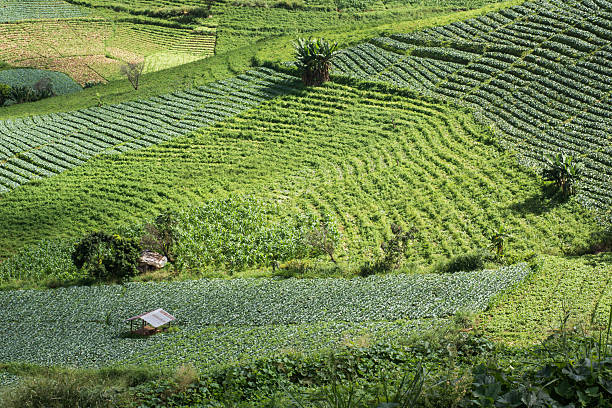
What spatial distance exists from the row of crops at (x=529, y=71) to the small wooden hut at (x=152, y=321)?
2536cm

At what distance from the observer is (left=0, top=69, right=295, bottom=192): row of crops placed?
164ft

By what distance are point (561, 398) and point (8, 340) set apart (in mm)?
24373

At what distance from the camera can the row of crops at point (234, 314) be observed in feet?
66.1

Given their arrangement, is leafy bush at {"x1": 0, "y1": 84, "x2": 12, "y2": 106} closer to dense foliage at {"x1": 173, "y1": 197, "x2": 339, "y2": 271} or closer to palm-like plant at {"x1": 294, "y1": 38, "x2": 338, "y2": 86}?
palm-like plant at {"x1": 294, "y1": 38, "x2": 338, "y2": 86}

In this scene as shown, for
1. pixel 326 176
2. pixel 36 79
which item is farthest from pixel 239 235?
pixel 36 79

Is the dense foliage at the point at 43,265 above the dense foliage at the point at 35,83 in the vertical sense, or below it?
below

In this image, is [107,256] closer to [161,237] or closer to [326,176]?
[161,237]

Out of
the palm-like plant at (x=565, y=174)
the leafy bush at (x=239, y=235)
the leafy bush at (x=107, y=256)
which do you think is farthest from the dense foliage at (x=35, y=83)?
the palm-like plant at (x=565, y=174)

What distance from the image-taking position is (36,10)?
3654 inches

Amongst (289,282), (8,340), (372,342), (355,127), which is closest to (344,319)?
(372,342)

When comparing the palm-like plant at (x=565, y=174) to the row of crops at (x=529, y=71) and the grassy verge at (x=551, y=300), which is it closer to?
the row of crops at (x=529, y=71)

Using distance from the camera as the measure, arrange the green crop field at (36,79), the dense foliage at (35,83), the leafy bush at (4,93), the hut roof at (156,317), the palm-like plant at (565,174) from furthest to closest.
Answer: the green crop field at (36,79), the dense foliage at (35,83), the leafy bush at (4,93), the palm-like plant at (565,174), the hut roof at (156,317)

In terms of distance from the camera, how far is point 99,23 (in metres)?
89.1

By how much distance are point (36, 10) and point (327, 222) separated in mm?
79118
